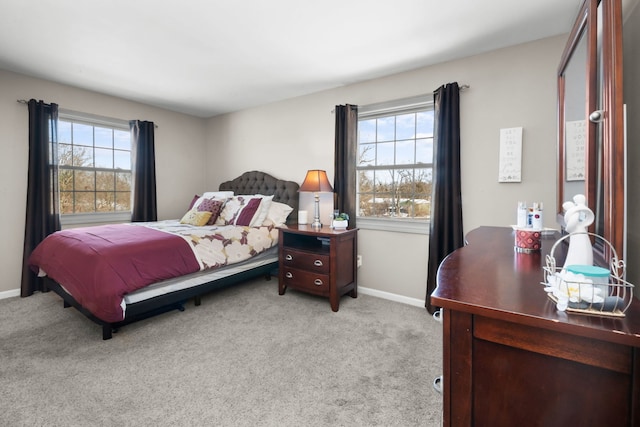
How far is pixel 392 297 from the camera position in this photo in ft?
10.5

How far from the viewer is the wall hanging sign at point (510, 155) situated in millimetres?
2494

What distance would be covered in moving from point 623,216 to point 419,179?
2276mm

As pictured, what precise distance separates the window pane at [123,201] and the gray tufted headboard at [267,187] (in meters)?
1.23

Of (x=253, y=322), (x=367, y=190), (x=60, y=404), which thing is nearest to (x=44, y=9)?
(x=60, y=404)

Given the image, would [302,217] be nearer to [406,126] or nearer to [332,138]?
[332,138]

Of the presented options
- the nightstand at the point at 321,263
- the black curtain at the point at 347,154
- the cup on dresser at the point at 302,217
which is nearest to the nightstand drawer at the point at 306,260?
the nightstand at the point at 321,263

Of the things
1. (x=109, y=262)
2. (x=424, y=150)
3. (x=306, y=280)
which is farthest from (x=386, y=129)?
(x=109, y=262)

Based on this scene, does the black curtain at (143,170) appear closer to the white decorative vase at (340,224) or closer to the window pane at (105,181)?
the window pane at (105,181)

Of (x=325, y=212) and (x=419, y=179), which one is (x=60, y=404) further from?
(x=419, y=179)

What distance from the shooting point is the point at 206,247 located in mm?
2900

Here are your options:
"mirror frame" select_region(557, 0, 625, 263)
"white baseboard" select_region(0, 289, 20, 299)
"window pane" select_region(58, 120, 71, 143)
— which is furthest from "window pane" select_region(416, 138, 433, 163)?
"white baseboard" select_region(0, 289, 20, 299)

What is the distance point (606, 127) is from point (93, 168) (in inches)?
187

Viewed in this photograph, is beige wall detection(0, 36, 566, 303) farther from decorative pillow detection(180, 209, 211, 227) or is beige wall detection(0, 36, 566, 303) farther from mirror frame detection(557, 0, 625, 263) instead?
mirror frame detection(557, 0, 625, 263)

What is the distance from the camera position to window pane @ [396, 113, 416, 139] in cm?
313
